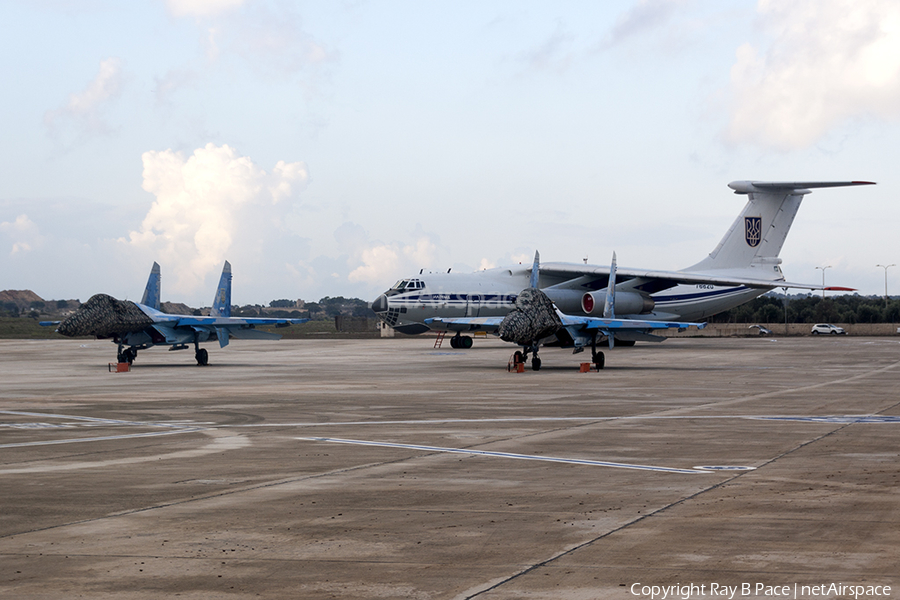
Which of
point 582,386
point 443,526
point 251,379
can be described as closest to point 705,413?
point 582,386

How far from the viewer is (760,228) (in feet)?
200

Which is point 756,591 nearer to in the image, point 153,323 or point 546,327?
point 546,327

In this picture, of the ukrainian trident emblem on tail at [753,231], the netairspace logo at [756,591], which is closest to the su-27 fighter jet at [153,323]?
the netairspace logo at [756,591]

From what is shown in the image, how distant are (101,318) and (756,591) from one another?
116 feet

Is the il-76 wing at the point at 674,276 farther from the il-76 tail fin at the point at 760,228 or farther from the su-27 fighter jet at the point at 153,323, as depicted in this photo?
the su-27 fighter jet at the point at 153,323

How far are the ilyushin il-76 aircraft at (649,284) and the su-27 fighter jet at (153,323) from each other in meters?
12.8

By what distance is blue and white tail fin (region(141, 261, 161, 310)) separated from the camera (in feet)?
136

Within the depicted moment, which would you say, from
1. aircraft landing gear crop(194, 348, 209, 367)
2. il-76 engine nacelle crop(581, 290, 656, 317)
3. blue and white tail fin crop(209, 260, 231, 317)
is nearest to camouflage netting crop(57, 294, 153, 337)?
aircraft landing gear crop(194, 348, 209, 367)

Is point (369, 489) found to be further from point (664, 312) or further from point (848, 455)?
point (664, 312)

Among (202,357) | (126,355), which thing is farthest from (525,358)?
(126,355)

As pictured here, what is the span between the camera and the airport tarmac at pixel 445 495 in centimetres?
687

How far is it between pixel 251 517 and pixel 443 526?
6.32 feet

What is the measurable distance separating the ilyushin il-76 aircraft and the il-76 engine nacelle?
0.20 feet

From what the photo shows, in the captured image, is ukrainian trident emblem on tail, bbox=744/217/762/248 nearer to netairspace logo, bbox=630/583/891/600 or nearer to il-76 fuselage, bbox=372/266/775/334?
il-76 fuselage, bbox=372/266/775/334
